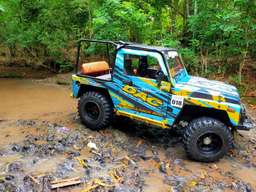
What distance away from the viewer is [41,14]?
13.2 meters

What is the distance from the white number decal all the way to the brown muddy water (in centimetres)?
94

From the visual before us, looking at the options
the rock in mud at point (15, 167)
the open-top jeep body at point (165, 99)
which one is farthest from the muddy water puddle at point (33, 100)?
the rock in mud at point (15, 167)

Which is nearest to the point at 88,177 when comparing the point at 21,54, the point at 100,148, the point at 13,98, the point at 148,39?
the point at 100,148

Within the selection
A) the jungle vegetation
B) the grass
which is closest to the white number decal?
the jungle vegetation

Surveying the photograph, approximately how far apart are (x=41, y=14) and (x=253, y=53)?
8.58 m

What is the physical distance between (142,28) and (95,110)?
16.7 feet

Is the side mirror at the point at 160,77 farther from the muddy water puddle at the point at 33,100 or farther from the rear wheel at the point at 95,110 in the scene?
the muddy water puddle at the point at 33,100

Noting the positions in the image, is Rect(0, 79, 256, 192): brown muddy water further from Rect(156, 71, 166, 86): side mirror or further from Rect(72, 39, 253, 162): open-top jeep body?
Rect(156, 71, 166, 86): side mirror

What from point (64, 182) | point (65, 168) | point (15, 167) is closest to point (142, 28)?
point (65, 168)

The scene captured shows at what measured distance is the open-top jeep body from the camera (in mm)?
5355

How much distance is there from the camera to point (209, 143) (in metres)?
5.51

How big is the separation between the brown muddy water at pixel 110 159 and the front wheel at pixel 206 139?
0.57 feet

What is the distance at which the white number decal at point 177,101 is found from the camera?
5496 millimetres

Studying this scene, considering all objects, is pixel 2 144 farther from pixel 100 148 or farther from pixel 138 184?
pixel 138 184
